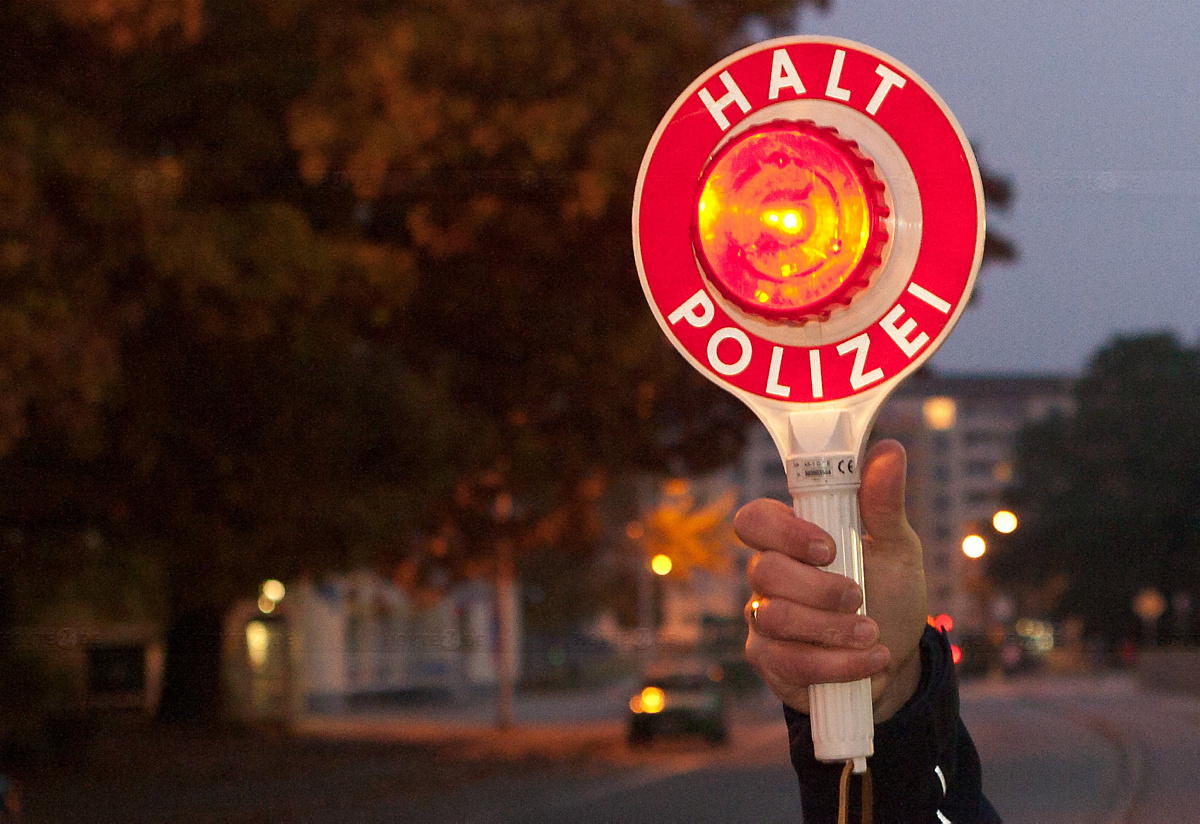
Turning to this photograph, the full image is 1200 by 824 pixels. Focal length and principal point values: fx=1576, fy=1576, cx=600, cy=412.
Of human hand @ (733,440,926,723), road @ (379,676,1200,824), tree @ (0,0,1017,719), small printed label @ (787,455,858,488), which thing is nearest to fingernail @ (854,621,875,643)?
human hand @ (733,440,926,723)

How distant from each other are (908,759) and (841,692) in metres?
0.39

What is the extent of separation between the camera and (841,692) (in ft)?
5.38

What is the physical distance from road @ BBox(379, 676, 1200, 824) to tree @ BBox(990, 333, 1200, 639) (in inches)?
1309

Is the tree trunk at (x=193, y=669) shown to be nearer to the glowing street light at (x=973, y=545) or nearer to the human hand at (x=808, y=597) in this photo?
the glowing street light at (x=973, y=545)

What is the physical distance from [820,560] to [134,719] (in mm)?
33446

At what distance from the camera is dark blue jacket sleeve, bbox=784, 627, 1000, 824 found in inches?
77.0

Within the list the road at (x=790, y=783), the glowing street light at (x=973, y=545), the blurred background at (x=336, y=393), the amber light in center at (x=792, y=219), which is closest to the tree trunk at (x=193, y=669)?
the blurred background at (x=336, y=393)

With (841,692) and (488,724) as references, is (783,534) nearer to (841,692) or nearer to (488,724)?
(841,692)

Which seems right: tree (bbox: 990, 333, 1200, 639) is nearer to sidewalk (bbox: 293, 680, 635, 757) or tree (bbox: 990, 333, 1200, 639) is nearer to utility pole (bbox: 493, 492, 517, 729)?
sidewalk (bbox: 293, 680, 635, 757)

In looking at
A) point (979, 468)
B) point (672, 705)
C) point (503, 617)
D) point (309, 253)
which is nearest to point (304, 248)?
point (309, 253)

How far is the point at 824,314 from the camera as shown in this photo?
1719 mm

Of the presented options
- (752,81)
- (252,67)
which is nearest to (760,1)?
(252,67)

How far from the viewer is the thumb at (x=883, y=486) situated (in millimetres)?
1781

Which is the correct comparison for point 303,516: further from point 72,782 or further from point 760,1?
point 760,1
